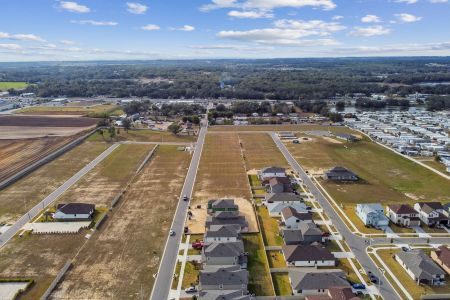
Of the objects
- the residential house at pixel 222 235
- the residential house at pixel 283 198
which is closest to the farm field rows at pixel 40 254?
the residential house at pixel 222 235

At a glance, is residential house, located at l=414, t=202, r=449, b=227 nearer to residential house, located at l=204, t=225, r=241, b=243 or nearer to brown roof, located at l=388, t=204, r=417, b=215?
brown roof, located at l=388, t=204, r=417, b=215

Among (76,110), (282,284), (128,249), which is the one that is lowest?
(282,284)

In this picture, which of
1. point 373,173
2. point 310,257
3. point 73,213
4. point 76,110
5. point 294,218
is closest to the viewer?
point 310,257

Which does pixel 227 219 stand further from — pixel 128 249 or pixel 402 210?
pixel 402 210

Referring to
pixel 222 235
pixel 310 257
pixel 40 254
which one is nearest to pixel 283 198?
pixel 222 235

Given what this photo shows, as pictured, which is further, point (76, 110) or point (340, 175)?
point (76, 110)

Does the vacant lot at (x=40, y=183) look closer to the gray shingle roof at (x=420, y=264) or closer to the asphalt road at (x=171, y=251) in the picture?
the asphalt road at (x=171, y=251)

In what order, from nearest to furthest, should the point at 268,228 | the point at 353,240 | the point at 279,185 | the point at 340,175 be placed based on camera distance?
the point at 353,240 → the point at 268,228 → the point at 279,185 → the point at 340,175
